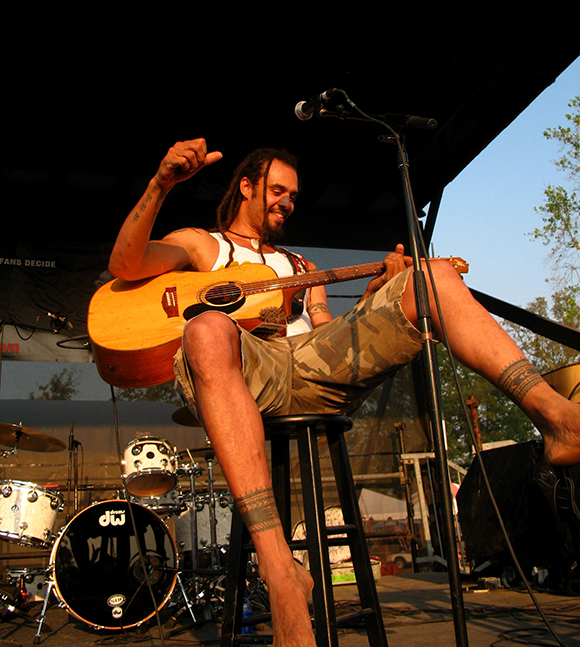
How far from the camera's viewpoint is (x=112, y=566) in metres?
3.10

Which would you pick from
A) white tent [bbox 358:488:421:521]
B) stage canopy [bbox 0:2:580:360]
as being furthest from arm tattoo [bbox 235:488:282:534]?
white tent [bbox 358:488:421:521]

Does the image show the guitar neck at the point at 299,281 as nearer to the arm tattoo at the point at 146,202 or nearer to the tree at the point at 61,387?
the arm tattoo at the point at 146,202

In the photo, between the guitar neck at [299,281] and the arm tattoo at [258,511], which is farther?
the guitar neck at [299,281]

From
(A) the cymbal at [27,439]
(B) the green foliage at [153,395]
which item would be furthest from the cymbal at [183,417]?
(B) the green foliage at [153,395]

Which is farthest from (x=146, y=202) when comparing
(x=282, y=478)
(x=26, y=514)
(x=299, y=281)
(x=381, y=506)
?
(x=381, y=506)

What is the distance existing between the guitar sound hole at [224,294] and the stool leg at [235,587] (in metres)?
0.81

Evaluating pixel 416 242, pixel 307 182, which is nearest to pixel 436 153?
pixel 307 182

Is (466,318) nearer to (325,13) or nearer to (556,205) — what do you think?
(325,13)

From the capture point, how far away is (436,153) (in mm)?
4512

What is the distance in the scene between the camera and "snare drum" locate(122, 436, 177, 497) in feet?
11.1

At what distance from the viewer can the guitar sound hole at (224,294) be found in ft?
6.64

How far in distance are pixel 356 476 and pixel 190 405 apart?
3637 millimetres

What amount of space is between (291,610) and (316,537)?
1.08ft

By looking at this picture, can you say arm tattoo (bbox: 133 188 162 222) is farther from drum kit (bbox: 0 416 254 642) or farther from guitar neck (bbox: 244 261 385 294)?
drum kit (bbox: 0 416 254 642)
